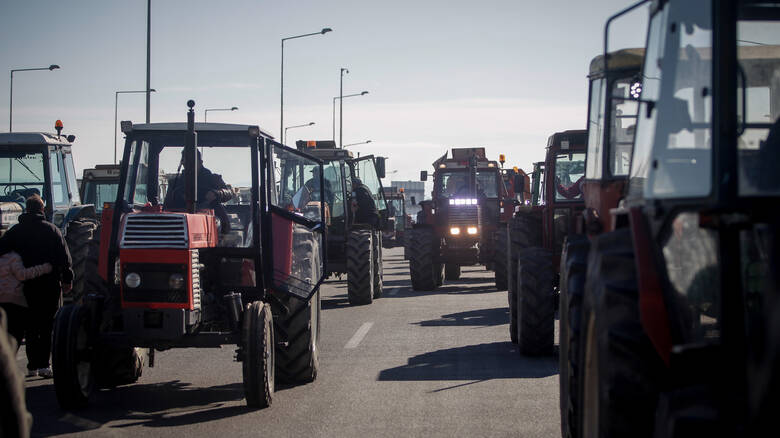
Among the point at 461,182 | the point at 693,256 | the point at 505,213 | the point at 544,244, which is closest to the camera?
the point at 693,256

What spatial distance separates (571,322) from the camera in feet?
18.1

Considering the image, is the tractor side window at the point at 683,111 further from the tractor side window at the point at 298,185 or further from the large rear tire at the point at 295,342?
the tractor side window at the point at 298,185

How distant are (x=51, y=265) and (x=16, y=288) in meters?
0.39

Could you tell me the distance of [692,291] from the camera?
4211mm

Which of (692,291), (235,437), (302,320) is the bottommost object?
(235,437)

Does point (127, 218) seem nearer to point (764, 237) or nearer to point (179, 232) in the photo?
point (179, 232)

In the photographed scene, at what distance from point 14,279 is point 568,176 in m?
7.91

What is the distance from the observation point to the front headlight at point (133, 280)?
862 centimetres

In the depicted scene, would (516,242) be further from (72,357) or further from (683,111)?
(683,111)

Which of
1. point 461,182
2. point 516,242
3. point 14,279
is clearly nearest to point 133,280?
point 14,279

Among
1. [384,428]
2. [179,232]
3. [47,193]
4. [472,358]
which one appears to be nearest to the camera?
[384,428]

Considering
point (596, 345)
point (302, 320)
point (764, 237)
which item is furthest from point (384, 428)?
point (764, 237)

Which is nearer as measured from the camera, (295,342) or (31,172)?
(295,342)

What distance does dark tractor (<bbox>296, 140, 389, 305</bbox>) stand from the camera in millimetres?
18438
